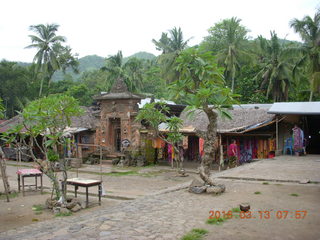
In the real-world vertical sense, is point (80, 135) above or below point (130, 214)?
above

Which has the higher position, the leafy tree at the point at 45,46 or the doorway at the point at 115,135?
the leafy tree at the point at 45,46

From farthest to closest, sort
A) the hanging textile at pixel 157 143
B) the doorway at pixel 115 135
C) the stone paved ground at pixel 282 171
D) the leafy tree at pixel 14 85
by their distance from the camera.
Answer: the leafy tree at pixel 14 85, the doorway at pixel 115 135, the hanging textile at pixel 157 143, the stone paved ground at pixel 282 171

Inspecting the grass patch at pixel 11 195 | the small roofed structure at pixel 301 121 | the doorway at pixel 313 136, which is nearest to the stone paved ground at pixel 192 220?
the grass patch at pixel 11 195

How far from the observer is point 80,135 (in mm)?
23359

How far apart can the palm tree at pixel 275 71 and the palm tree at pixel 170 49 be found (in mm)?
8926

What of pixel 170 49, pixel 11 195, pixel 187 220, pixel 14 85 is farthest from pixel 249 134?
pixel 14 85

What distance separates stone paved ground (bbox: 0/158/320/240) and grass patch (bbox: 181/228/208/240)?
0.14 metres

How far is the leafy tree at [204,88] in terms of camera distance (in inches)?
325

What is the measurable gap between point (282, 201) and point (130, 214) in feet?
12.0

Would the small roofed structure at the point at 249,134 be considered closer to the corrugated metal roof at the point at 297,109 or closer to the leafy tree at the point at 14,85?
the corrugated metal roof at the point at 297,109

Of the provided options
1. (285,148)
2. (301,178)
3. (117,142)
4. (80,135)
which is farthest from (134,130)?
(301,178)

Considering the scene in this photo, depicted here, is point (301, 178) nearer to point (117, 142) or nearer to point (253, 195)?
point (253, 195)

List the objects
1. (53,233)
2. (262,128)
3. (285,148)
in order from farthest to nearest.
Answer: (262,128) < (285,148) < (53,233)

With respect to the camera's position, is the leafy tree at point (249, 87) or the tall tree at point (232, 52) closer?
the leafy tree at point (249, 87)
